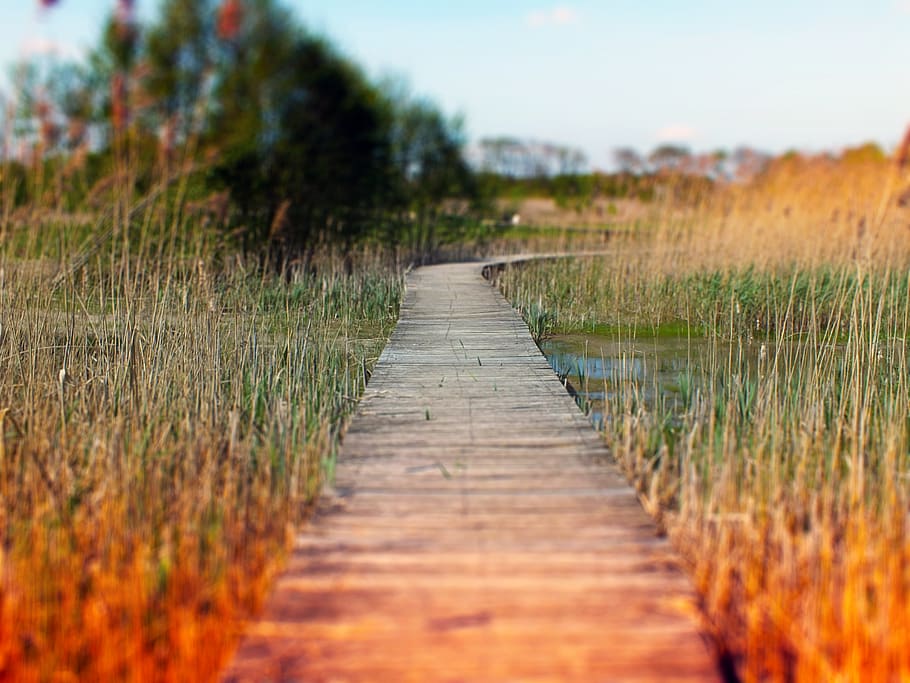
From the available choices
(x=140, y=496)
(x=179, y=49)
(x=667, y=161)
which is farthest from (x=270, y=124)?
(x=140, y=496)

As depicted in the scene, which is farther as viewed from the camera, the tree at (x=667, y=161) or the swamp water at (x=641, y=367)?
the tree at (x=667, y=161)

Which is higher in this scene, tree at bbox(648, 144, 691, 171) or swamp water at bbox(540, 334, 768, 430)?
tree at bbox(648, 144, 691, 171)

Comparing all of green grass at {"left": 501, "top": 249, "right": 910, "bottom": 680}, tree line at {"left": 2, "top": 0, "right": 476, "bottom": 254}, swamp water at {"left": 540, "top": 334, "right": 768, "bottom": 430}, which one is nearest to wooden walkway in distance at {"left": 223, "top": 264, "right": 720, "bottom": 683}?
green grass at {"left": 501, "top": 249, "right": 910, "bottom": 680}

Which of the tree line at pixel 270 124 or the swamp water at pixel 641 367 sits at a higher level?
the tree line at pixel 270 124

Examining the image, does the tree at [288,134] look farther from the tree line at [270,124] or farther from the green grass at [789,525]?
the green grass at [789,525]

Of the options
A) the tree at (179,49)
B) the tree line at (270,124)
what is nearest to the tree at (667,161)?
the tree line at (270,124)

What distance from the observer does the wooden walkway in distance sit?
1.41 m

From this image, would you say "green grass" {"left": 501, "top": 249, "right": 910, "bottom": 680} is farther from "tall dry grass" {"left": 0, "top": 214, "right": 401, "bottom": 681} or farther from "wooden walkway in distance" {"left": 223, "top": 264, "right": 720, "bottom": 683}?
"tall dry grass" {"left": 0, "top": 214, "right": 401, "bottom": 681}

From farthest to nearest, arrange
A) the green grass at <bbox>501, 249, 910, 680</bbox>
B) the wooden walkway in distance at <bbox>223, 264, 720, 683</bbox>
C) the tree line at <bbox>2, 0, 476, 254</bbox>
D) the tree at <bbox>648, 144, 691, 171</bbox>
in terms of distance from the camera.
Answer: the tree at <bbox>648, 144, 691, 171</bbox>, the tree line at <bbox>2, 0, 476, 254</bbox>, the green grass at <bbox>501, 249, 910, 680</bbox>, the wooden walkway in distance at <bbox>223, 264, 720, 683</bbox>

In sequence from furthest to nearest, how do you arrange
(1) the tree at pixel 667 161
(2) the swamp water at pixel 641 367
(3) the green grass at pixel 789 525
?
(1) the tree at pixel 667 161 → (2) the swamp water at pixel 641 367 → (3) the green grass at pixel 789 525

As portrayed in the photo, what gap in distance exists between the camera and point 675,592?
5.28 feet

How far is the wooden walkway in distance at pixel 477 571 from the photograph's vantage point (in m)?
1.41

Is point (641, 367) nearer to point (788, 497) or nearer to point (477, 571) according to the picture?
point (788, 497)

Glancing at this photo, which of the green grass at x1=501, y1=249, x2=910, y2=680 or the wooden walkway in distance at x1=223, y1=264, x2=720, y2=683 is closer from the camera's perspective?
the wooden walkway in distance at x1=223, y1=264, x2=720, y2=683
